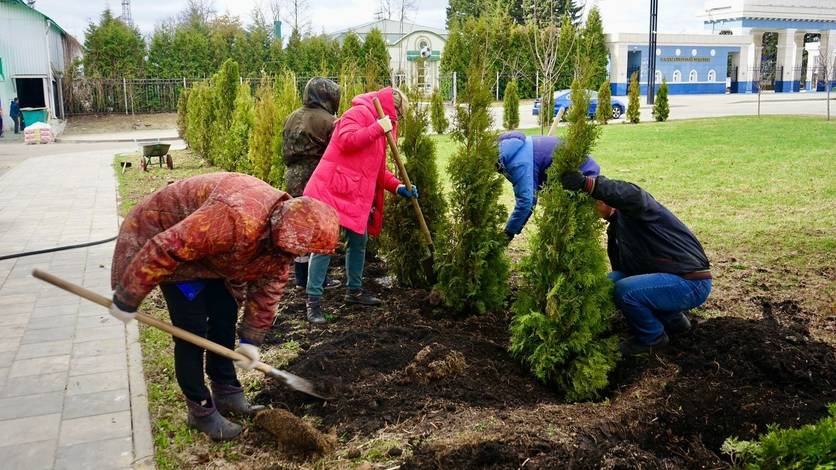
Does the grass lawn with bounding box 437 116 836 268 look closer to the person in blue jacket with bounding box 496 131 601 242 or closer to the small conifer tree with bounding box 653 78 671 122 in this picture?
the person in blue jacket with bounding box 496 131 601 242

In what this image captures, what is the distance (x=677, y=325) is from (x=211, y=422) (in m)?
3.11

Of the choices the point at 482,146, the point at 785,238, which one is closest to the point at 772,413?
the point at 482,146

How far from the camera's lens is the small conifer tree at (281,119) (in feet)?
29.9

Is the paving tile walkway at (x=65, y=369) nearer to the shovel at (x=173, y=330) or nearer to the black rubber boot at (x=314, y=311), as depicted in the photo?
the shovel at (x=173, y=330)

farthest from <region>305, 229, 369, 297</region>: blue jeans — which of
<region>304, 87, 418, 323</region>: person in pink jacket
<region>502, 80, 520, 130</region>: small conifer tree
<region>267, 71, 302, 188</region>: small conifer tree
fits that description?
<region>502, 80, 520, 130</region>: small conifer tree

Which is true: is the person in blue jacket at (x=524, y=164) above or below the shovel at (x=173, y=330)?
above

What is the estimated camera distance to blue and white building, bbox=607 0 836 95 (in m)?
50.3

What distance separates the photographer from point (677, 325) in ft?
15.6

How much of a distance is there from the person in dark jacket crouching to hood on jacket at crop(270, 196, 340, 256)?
1.86 m

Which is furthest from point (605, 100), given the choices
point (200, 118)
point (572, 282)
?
point (572, 282)

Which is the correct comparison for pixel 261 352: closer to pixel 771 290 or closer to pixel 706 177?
pixel 771 290

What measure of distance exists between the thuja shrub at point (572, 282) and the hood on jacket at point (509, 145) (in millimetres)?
923

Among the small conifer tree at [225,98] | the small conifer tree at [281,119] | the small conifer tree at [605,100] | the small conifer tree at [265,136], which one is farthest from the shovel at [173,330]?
the small conifer tree at [605,100]

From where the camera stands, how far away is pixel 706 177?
1217cm
